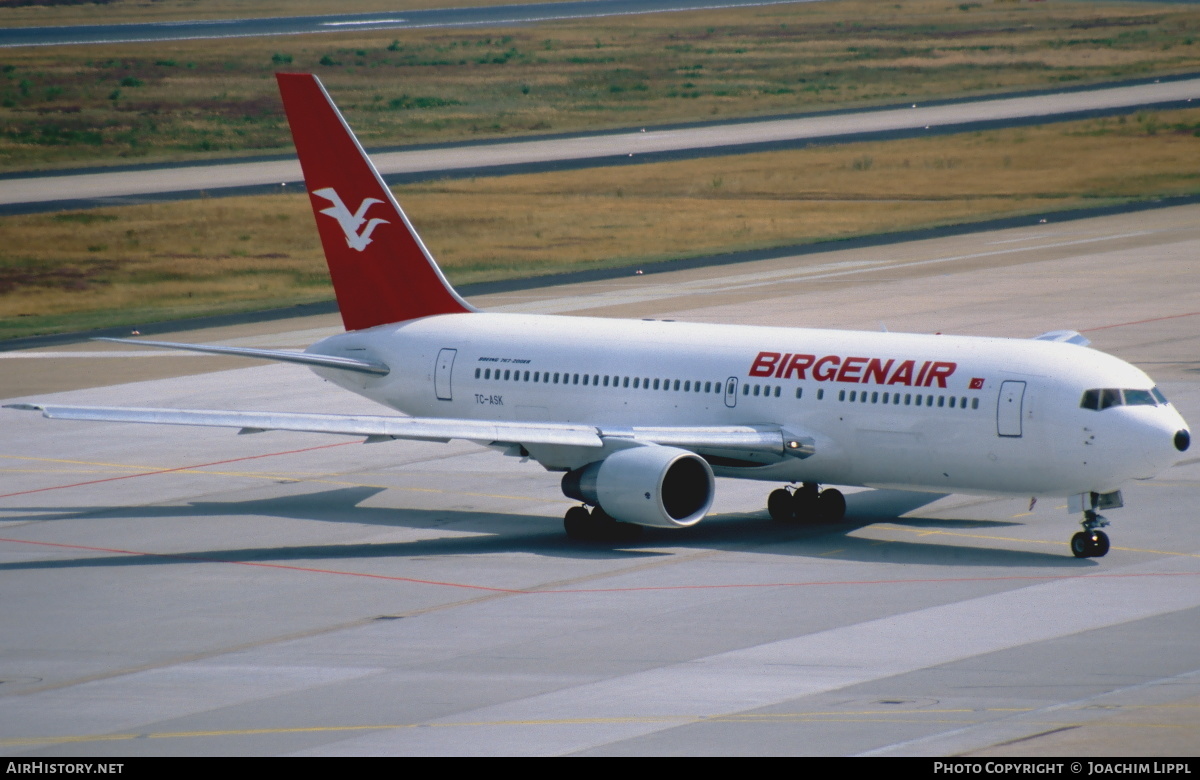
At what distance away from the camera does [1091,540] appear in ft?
113

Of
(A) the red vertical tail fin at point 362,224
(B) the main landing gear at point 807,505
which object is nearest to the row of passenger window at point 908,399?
(B) the main landing gear at point 807,505

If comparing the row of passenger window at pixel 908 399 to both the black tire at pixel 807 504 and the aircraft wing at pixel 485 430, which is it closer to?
the aircraft wing at pixel 485 430

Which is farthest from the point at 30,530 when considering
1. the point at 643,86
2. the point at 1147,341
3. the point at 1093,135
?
the point at 643,86

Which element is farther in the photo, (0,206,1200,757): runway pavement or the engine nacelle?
the engine nacelle

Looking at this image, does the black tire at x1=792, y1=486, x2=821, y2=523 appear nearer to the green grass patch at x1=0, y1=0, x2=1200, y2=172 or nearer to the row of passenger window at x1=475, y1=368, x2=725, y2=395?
the row of passenger window at x1=475, y1=368, x2=725, y2=395

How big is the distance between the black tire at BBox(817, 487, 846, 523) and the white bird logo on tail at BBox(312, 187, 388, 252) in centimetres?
1381

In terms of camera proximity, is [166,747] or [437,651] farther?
[437,651]

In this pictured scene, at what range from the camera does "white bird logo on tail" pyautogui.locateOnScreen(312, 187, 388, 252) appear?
45750 millimetres

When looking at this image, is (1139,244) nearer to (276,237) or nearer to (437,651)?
(276,237)

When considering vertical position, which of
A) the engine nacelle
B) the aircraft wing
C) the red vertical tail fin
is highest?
the red vertical tail fin

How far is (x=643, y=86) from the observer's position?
159 meters

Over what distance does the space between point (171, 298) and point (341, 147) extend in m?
35.4

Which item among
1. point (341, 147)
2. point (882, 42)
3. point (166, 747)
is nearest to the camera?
point (166, 747)

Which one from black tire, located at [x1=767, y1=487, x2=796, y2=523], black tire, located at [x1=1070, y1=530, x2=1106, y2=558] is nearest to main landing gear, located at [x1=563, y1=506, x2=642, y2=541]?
black tire, located at [x1=767, y1=487, x2=796, y2=523]
